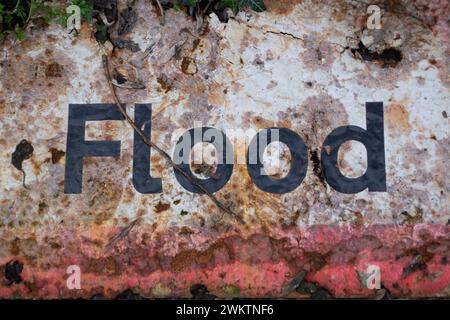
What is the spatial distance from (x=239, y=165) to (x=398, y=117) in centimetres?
76

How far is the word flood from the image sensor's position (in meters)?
2.25

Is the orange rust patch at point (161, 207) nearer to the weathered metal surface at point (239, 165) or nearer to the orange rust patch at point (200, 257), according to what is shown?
the weathered metal surface at point (239, 165)

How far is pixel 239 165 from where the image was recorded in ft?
7.53

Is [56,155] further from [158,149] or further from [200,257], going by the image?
[200,257]

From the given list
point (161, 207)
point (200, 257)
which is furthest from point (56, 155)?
point (200, 257)

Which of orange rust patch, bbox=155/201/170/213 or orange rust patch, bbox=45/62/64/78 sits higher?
orange rust patch, bbox=45/62/64/78

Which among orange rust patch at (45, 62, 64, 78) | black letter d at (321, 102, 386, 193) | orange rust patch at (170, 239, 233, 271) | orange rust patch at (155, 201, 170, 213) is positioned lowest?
orange rust patch at (170, 239, 233, 271)

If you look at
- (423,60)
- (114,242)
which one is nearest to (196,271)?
(114,242)

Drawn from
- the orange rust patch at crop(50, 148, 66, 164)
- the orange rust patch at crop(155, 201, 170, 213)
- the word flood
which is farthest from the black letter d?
the orange rust patch at crop(50, 148, 66, 164)

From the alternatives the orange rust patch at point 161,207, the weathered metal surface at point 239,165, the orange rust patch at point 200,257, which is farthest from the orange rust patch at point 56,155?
the orange rust patch at point 200,257

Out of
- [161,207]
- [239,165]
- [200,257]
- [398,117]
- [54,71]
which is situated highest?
[54,71]

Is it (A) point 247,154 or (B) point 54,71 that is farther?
(B) point 54,71

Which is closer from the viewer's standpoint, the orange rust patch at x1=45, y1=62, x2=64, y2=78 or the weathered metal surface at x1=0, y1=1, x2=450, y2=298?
the weathered metal surface at x1=0, y1=1, x2=450, y2=298

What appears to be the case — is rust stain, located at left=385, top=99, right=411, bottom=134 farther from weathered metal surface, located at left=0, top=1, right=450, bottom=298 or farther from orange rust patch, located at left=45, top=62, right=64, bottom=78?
orange rust patch, located at left=45, top=62, right=64, bottom=78
